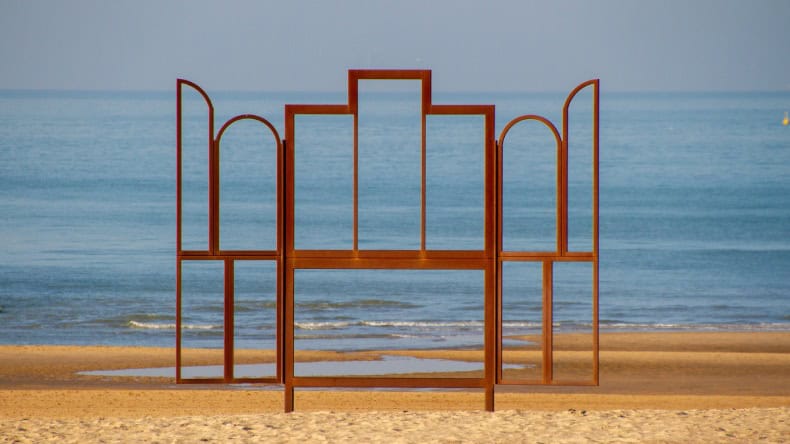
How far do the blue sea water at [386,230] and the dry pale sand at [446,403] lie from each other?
2809 mm

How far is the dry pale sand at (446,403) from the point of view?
879 cm

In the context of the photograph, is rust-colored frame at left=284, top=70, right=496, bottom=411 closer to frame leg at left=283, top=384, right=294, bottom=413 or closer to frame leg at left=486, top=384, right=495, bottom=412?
frame leg at left=486, top=384, right=495, bottom=412

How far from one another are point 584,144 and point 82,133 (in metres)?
36.3

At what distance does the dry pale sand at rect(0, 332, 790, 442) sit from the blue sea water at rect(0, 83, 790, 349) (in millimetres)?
2809

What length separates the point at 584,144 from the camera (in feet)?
243

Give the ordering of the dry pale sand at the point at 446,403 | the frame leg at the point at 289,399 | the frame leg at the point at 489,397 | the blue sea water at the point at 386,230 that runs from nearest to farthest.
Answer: the dry pale sand at the point at 446,403 < the frame leg at the point at 489,397 < the frame leg at the point at 289,399 < the blue sea water at the point at 386,230

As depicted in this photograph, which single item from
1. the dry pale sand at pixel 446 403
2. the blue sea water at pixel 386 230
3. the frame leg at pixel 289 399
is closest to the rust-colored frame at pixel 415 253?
the frame leg at pixel 289 399

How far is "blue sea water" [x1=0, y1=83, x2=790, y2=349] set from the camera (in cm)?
2372

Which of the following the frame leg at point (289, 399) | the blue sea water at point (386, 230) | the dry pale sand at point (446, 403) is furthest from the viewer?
the blue sea water at point (386, 230)

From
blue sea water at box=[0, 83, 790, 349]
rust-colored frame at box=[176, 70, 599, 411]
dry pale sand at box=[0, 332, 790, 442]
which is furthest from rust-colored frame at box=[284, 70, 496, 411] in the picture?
blue sea water at box=[0, 83, 790, 349]

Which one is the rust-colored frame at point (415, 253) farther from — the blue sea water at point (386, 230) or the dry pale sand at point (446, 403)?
the blue sea water at point (386, 230)

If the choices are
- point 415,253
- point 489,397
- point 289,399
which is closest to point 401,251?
point 415,253

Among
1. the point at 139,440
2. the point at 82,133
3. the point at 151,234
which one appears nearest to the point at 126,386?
the point at 139,440

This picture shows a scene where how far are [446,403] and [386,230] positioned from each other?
32.5 metres
